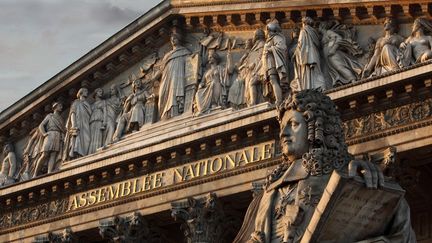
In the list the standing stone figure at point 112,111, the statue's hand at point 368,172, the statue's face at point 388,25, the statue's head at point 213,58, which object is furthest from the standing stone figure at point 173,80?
the statue's hand at point 368,172

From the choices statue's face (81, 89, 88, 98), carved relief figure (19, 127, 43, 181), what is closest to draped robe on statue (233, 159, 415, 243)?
statue's face (81, 89, 88, 98)

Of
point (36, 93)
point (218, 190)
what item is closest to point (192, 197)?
point (218, 190)

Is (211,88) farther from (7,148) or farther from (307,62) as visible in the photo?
(7,148)

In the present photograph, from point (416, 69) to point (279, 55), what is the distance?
3.49 m

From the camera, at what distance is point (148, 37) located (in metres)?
28.6

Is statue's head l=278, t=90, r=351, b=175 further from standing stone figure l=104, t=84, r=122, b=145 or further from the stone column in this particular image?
standing stone figure l=104, t=84, r=122, b=145

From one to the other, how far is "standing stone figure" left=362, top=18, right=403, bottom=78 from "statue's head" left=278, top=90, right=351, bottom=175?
671 inches

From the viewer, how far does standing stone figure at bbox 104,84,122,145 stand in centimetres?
2836

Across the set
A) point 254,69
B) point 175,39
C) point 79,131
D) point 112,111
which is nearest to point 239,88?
point 254,69

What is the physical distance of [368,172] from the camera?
6.00 m

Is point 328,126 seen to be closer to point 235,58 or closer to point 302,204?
point 302,204

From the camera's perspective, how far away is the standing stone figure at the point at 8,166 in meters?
30.1

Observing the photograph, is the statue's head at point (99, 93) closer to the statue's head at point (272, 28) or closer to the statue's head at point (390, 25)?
the statue's head at point (272, 28)

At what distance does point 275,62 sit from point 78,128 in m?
5.46
